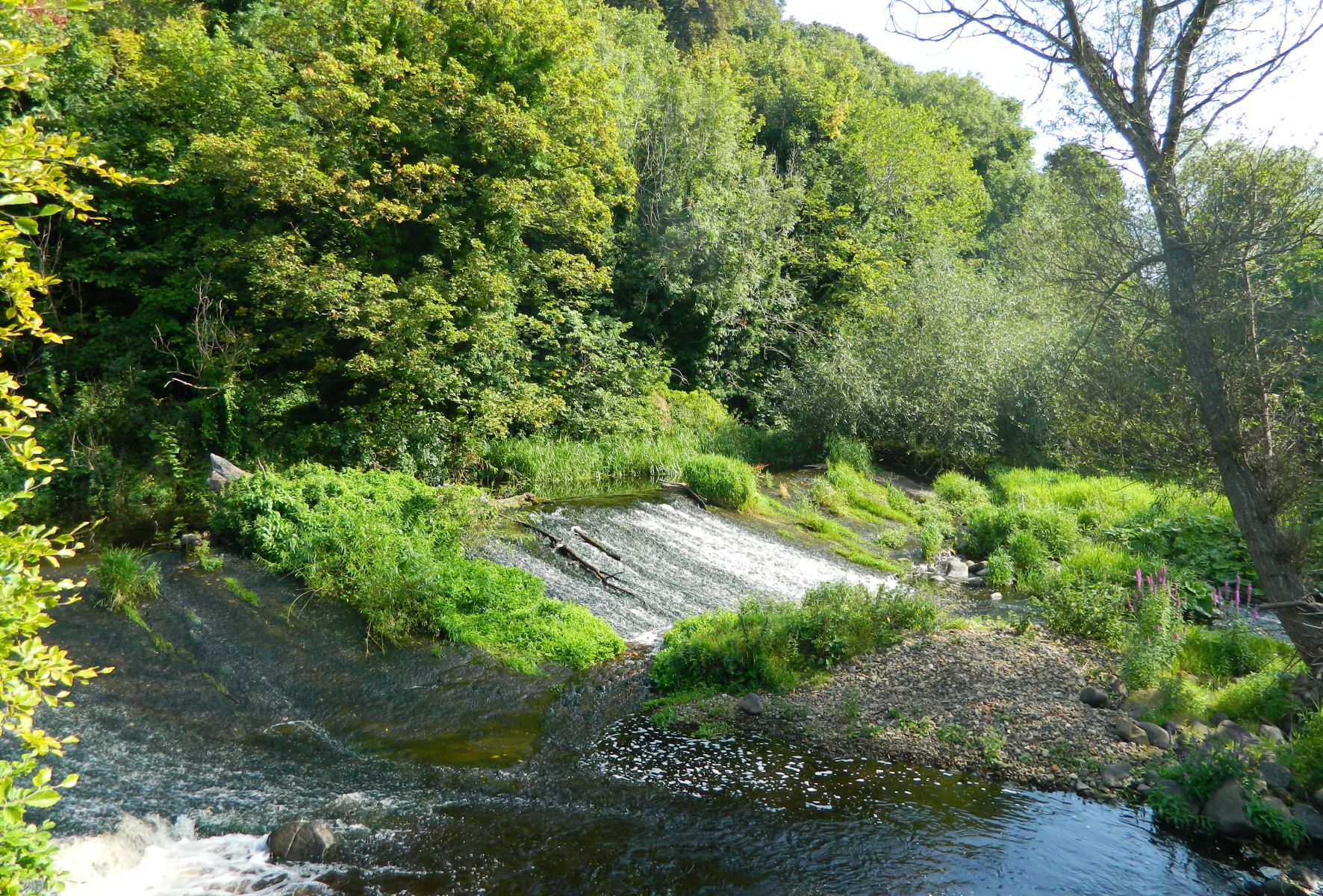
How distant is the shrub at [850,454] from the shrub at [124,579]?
50.3 feet

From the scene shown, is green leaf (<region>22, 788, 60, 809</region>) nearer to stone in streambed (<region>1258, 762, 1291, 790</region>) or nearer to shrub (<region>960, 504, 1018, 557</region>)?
stone in streambed (<region>1258, 762, 1291, 790</region>)

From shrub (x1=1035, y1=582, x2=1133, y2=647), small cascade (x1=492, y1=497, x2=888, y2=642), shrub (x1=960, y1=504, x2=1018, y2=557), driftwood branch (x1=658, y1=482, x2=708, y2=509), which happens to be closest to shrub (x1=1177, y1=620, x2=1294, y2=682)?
shrub (x1=1035, y1=582, x2=1133, y2=647)

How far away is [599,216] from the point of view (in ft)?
66.7

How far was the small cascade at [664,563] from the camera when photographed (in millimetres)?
11359

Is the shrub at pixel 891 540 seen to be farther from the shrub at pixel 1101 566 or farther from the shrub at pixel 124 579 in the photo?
the shrub at pixel 124 579

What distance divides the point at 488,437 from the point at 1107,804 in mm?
12579

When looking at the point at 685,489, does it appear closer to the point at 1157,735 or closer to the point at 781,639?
the point at 781,639

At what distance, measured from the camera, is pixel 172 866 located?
538 centimetres

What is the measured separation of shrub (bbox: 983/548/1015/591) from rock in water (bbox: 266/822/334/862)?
1050 cm

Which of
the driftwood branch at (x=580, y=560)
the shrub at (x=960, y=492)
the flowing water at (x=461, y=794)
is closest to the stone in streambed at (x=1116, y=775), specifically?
the flowing water at (x=461, y=794)

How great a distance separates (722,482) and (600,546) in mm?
4389

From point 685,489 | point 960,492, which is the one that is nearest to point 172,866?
point 685,489

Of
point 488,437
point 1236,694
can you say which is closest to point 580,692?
point 1236,694

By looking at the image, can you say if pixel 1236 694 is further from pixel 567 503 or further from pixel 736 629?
pixel 567 503
